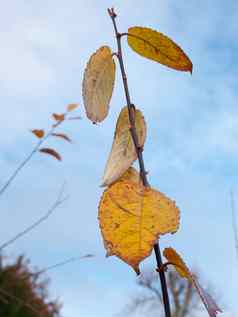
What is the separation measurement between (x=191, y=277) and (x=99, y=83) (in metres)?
0.17

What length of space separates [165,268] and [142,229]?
0.23 feet

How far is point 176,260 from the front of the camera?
442mm

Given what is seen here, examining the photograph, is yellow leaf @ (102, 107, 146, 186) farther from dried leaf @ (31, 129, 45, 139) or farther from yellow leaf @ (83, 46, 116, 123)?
dried leaf @ (31, 129, 45, 139)

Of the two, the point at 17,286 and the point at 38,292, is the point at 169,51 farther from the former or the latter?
the point at 38,292

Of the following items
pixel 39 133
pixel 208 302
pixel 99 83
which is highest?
pixel 39 133

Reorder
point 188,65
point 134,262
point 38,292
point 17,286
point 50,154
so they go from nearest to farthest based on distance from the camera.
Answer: point 134,262 < point 188,65 < point 50,154 < point 17,286 < point 38,292

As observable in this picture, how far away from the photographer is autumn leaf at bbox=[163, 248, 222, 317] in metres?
0.38

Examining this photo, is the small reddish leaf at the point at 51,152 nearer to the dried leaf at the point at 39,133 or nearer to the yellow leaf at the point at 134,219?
the dried leaf at the point at 39,133

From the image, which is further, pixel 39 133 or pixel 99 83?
pixel 39 133

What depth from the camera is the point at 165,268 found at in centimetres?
43

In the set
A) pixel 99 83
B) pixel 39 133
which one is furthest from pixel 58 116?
pixel 99 83

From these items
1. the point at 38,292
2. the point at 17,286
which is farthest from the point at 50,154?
the point at 38,292

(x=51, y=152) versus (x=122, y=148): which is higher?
(x=51, y=152)

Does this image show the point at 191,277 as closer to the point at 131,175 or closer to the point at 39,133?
the point at 131,175
